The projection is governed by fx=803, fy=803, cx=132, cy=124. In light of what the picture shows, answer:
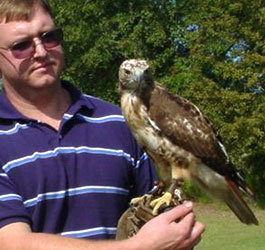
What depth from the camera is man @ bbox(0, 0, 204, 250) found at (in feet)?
12.7

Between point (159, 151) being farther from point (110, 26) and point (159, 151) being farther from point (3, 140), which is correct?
point (110, 26)

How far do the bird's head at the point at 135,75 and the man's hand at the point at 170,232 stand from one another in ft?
2.31

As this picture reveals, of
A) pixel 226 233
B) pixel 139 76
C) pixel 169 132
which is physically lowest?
pixel 226 233

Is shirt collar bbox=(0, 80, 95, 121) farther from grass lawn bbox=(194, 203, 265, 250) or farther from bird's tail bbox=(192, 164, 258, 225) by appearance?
grass lawn bbox=(194, 203, 265, 250)

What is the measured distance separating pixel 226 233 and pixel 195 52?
12.2 metres

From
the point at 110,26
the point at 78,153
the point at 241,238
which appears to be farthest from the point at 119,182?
the point at 110,26

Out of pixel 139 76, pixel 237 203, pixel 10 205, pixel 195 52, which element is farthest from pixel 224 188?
pixel 195 52

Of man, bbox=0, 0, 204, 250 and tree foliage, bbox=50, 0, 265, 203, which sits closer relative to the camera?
man, bbox=0, 0, 204, 250

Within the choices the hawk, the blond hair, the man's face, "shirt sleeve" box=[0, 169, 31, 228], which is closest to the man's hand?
the hawk

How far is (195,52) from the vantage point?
98.9 feet

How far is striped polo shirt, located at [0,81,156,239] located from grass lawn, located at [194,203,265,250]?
11.8 metres

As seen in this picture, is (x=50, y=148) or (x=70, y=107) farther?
(x=70, y=107)

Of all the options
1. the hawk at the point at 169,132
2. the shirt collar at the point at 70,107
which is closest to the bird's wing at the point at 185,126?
the hawk at the point at 169,132

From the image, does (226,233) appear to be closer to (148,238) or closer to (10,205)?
(10,205)
